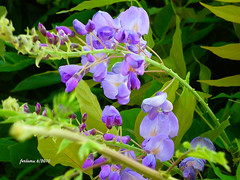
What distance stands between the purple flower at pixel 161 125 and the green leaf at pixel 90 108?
0.07 metres

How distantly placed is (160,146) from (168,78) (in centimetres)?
23

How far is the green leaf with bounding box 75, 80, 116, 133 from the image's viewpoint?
546 mm

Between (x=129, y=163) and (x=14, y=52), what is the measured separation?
27.2 inches

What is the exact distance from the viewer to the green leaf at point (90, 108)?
55cm

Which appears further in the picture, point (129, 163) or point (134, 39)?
point (134, 39)

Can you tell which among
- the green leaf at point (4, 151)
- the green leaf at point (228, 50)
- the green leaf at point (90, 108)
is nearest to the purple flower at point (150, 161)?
the green leaf at point (90, 108)

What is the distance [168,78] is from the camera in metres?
0.67

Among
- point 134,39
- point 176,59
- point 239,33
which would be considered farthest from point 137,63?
point 239,33

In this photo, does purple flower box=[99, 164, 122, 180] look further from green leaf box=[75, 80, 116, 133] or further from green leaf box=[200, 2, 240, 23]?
green leaf box=[200, 2, 240, 23]

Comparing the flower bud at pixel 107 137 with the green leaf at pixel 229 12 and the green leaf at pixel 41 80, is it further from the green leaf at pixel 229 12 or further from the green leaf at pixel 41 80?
the green leaf at pixel 41 80

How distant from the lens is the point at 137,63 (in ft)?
1.42

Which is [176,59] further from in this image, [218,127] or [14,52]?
[14,52]

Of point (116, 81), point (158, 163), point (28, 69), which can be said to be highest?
point (116, 81)

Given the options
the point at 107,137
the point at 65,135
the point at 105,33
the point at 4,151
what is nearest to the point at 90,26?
the point at 105,33
